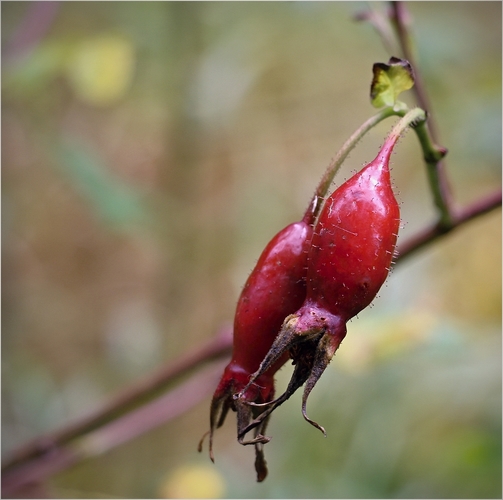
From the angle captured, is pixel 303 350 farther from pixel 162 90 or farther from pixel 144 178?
pixel 144 178

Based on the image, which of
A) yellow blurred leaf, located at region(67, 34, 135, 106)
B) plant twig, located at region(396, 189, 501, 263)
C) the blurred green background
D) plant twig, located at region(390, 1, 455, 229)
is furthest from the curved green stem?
yellow blurred leaf, located at region(67, 34, 135, 106)

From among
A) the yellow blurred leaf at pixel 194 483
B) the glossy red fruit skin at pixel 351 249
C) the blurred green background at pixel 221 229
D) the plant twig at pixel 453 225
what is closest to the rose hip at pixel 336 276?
the glossy red fruit skin at pixel 351 249

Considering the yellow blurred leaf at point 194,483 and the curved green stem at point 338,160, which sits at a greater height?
the curved green stem at point 338,160

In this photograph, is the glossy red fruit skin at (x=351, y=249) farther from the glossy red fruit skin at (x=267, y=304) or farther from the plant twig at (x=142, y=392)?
the plant twig at (x=142, y=392)

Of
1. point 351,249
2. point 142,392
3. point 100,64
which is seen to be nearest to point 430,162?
Answer: point 351,249

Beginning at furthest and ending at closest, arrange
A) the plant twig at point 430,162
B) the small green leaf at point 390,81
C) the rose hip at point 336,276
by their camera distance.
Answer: the plant twig at point 430,162 → the small green leaf at point 390,81 → the rose hip at point 336,276

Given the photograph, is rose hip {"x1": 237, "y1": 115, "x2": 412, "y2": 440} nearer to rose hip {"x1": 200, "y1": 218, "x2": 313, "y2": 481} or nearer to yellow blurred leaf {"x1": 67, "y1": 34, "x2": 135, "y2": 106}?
rose hip {"x1": 200, "y1": 218, "x2": 313, "y2": 481}

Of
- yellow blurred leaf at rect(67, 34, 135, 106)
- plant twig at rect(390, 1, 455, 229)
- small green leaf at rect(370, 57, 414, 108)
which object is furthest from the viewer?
yellow blurred leaf at rect(67, 34, 135, 106)

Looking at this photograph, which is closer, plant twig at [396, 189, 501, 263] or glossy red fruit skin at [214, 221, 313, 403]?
glossy red fruit skin at [214, 221, 313, 403]
